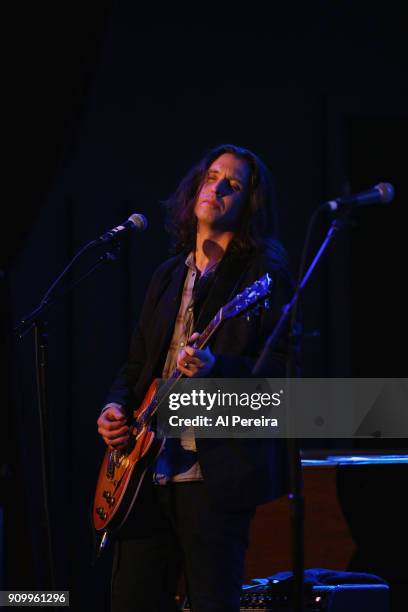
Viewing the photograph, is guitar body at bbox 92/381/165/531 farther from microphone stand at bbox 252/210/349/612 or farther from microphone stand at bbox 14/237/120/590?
microphone stand at bbox 252/210/349/612

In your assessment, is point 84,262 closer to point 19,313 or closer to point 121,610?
point 19,313

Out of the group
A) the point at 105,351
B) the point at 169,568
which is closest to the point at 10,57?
the point at 169,568

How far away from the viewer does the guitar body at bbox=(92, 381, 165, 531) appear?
2.59 metres

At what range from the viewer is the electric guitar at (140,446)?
8.45 ft

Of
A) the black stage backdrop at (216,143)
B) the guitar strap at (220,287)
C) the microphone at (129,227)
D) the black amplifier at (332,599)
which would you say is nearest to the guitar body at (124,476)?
the guitar strap at (220,287)

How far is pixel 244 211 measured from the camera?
291 centimetres

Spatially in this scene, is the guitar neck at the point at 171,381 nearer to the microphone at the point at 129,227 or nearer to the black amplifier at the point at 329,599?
the microphone at the point at 129,227

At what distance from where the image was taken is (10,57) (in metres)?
2.94

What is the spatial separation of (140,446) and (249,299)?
1.82 feet

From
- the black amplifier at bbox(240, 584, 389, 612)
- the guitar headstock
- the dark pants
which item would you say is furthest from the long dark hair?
the black amplifier at bbox(240, 584, 389, 612)

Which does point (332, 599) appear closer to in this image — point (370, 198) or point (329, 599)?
point (329, 599)

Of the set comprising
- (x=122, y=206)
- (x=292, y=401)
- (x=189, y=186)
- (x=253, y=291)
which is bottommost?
(x=292, y=401)

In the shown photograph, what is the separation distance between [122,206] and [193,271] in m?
2.06

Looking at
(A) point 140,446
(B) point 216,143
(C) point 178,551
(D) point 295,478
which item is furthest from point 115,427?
(B) point 216,143
